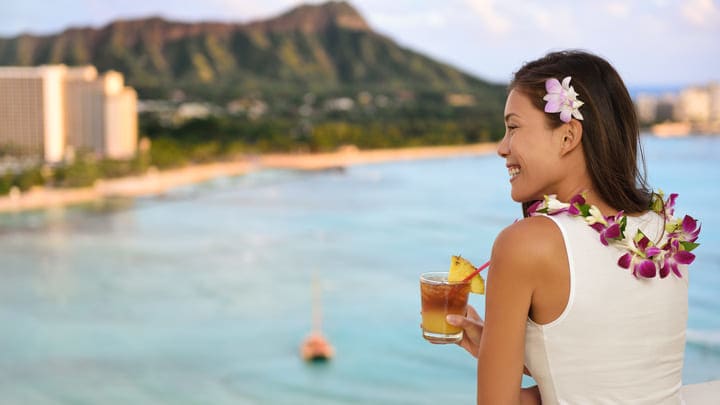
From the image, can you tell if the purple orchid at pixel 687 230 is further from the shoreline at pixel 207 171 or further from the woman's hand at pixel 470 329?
the shoreline at pixel 207 171

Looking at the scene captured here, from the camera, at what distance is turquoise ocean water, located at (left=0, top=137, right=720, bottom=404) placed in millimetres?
10195

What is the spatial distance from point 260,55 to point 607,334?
164ft

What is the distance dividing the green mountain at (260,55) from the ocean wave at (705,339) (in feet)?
106

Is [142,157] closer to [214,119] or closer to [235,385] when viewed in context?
[214,119]

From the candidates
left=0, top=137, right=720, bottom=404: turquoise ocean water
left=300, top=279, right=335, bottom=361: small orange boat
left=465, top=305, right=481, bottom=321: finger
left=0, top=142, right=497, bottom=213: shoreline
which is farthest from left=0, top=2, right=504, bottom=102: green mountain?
left=465, top=305, right=481, bottom=321: finger

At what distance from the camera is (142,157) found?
26.9 meters

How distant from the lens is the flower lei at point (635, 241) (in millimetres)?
556

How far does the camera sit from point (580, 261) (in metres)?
0.55

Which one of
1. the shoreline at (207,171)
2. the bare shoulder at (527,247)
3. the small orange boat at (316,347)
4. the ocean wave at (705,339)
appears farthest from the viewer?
the shoreline at (207,171)

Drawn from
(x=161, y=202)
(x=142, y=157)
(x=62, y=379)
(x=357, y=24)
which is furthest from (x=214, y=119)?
(x=62, y=379)

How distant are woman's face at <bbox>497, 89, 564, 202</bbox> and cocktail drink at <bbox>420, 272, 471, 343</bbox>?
0.10 m

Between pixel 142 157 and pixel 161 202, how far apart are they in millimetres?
3791

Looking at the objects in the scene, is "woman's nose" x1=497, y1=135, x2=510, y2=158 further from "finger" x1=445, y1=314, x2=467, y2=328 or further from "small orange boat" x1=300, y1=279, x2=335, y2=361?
"small orange boat" x1=300, y1=279, x2=335, y2=361

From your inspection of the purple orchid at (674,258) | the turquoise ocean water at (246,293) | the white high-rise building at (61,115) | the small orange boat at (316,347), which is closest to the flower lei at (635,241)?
the purple orchid at (674,258)
